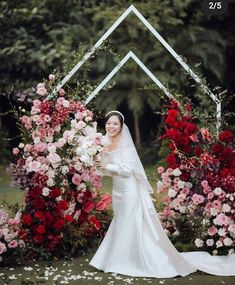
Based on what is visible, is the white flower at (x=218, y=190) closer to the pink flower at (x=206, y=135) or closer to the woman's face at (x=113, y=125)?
the pink flower at (x=206, y=135)

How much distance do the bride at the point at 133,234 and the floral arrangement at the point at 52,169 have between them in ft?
0.89

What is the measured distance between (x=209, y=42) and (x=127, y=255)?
10.8m

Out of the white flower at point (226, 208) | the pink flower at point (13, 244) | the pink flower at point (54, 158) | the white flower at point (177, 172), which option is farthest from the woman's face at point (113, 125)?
the pink flower at point (13, 244)

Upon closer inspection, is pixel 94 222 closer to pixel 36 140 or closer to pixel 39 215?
pixel 39 215

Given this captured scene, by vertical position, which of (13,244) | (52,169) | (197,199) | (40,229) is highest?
(52,169)

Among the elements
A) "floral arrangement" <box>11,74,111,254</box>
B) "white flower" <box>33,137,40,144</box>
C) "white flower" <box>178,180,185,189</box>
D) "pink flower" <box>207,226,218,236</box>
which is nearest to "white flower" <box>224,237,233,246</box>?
"pink flower" <box>207,226,218,236</box>

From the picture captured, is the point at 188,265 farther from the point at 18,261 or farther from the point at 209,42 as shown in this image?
the point at 209,42

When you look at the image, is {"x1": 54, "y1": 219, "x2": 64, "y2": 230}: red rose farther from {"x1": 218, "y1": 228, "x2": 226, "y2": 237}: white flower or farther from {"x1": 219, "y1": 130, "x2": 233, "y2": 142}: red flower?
{"x1": 219, "y1": 130, "x2": 233, "y2": 142}: red flower

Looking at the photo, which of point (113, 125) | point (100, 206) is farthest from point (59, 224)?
point (113, 125)

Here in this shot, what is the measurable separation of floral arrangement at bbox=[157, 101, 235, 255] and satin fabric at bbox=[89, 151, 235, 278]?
1.20 feet

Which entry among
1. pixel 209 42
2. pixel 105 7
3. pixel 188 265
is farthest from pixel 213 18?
pixel 188 265

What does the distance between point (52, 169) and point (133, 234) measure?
1088mm

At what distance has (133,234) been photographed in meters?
6.43

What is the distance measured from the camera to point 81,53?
7.23m
